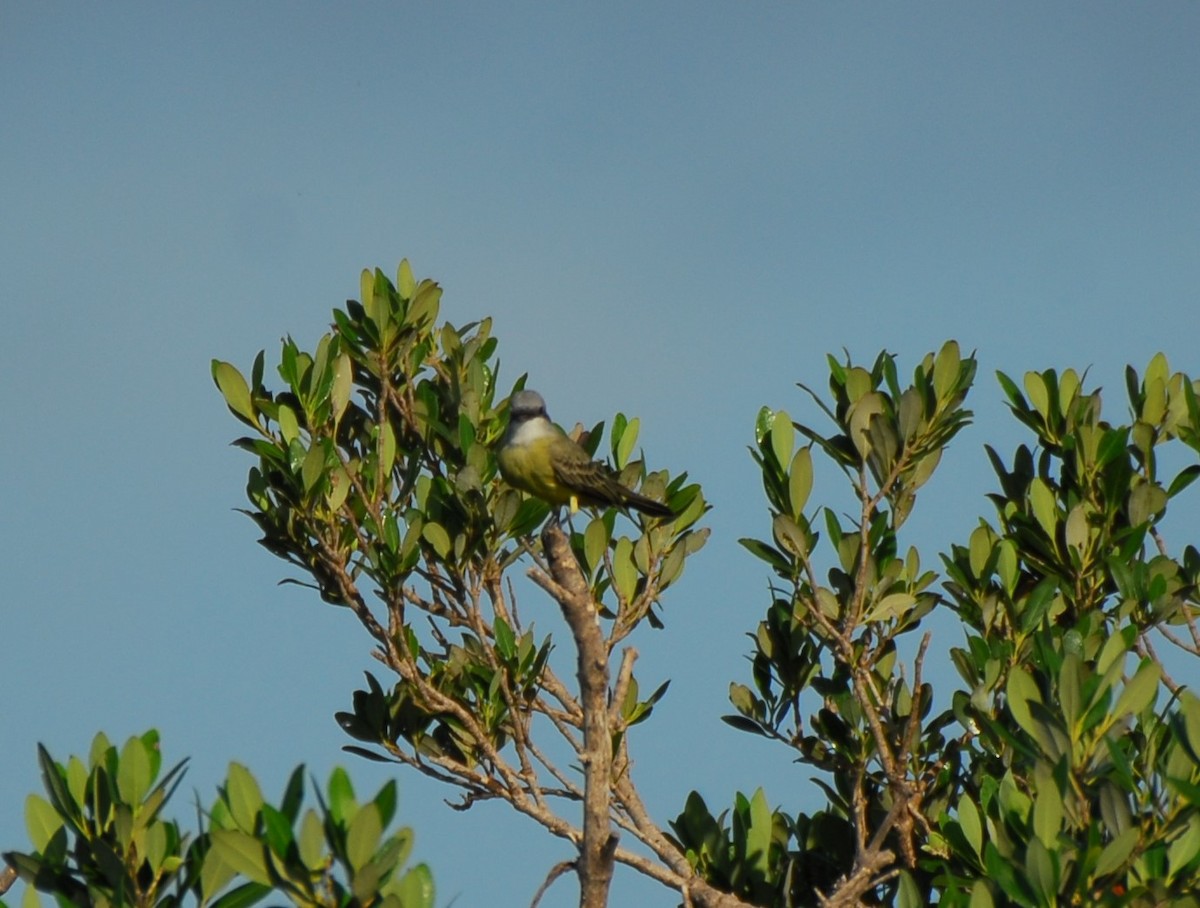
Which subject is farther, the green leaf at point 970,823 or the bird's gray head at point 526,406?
the bird's gray head at point 526,406

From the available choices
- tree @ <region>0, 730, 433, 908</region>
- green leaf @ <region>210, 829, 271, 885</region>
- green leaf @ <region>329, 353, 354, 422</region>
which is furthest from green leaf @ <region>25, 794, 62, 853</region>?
green leaf @ <region>329, 353, 354, 422</region>

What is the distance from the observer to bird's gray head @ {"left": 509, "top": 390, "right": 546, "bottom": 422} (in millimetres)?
10414

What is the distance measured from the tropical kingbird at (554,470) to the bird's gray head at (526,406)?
33mm

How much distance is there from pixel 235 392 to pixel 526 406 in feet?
7.43

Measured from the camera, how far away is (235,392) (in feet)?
29.7

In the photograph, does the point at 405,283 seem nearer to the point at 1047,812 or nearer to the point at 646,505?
the point at 646,505

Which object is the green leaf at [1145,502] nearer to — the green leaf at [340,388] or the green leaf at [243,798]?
the green leaf at [340,388]

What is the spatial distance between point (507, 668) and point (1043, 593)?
299 centimetres

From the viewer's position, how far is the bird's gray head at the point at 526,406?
10.4 m

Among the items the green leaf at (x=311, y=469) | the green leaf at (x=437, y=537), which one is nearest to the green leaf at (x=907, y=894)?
the green leaf at (x=437, y=537)

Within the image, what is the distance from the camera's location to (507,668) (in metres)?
8.90

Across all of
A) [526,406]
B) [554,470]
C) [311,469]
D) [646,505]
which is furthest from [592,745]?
[526,406]

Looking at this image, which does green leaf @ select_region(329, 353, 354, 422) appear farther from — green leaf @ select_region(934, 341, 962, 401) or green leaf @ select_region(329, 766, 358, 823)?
green leaf @ select_region(329, 766, 358, 823)

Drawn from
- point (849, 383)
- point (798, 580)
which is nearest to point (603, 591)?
point (798, 580)
